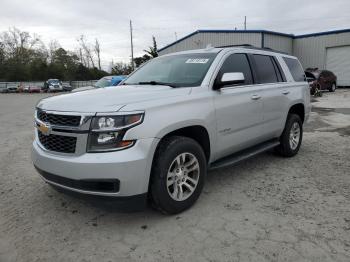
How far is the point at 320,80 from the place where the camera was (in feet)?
74.0

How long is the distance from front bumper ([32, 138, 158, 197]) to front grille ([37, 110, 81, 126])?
1.05 ft

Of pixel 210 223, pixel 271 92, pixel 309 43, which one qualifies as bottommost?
pixel 210 223

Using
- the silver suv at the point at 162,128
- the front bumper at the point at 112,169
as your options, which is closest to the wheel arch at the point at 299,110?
the silver suv at the point at 162,128

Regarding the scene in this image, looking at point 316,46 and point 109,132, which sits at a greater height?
point 316,46

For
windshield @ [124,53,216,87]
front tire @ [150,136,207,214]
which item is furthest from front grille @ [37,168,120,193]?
windshield @ [124,53,216,87]

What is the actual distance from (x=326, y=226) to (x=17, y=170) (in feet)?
15.1

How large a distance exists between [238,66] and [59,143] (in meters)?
2.63

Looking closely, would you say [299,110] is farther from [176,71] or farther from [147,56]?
[147,56]

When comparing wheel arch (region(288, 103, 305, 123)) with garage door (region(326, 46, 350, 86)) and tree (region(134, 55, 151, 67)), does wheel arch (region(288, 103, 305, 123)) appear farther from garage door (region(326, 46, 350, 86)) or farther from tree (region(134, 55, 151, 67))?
tree (region(134, 55, 151, 67))

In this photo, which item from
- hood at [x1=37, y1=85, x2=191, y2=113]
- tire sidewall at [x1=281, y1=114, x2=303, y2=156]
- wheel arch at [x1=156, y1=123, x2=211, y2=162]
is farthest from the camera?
tire sidewall at [x1=281, y1=114, x2=303, y2=156]

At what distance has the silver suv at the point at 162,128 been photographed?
10.4 ft

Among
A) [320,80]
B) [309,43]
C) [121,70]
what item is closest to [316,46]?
[309,43]

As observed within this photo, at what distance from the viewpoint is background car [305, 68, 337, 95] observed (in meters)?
21.0

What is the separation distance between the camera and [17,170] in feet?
18.1
